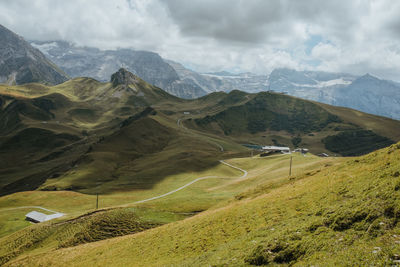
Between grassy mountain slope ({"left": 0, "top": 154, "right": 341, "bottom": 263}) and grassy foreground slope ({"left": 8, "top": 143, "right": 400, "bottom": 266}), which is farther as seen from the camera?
grassy mountain slope ({"left": 0, "top": 154, "right": 341, "bottom": 263})

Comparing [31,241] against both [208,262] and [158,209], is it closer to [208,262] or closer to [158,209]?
[158,209]

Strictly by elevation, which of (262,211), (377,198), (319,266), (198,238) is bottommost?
(198,238)

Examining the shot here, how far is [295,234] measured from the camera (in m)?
22.8

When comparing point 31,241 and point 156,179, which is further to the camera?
point 156,179

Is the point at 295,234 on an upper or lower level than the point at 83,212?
upper

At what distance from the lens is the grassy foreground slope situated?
61.3 feet

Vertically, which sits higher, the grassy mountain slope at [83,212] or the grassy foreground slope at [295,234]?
the grassy foreground slope at [295,234]

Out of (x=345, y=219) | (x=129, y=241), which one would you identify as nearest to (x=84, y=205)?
(x=129, y=241)

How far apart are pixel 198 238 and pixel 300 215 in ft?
43.3

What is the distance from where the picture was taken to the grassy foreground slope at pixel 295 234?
1867 centimetres

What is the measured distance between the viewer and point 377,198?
22.4m

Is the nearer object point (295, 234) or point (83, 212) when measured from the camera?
point (295, 234)

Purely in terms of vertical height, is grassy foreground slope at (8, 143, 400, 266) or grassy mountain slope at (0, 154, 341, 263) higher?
grassy foreground slope at (8, 143, 400, 266)

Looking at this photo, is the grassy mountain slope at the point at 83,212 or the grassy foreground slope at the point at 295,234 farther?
the grassy mountain slope at the point at 83,212
